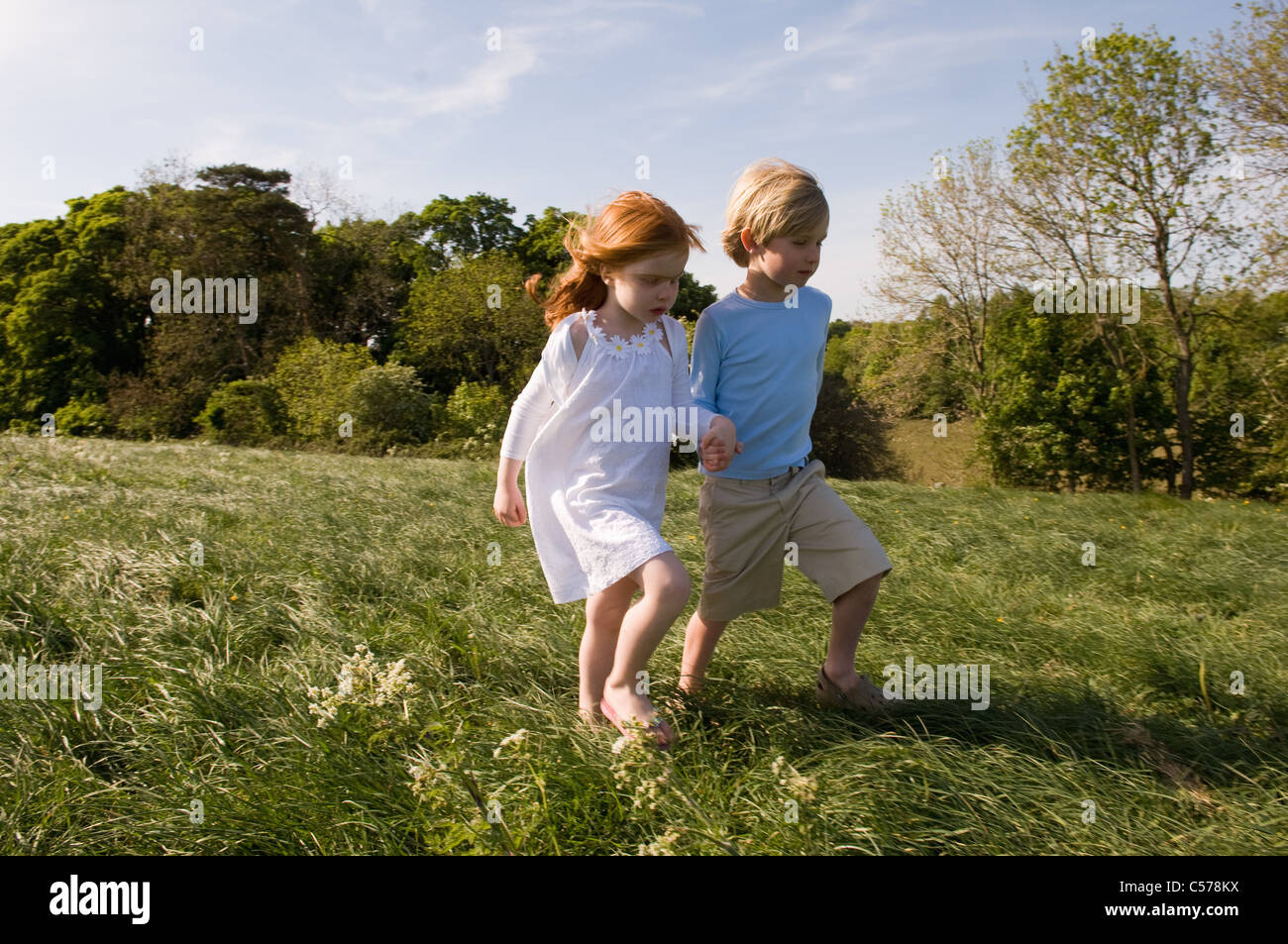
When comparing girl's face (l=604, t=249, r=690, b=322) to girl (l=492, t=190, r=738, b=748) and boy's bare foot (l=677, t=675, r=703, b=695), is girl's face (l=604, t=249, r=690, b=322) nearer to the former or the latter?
girl (l=492, t=190, r=738, b=748)

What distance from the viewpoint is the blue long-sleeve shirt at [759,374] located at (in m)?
2.77

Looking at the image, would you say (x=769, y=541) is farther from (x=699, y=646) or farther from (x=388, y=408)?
(x=388, y=408)

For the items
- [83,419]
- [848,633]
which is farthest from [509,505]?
[83,419]

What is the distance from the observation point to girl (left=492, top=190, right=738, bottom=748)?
8.04 ft

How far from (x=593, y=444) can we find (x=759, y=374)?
61 centimetres

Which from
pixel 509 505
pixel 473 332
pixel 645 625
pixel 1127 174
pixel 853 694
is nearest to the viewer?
pixel 645 625

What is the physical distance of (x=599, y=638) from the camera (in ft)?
8.30

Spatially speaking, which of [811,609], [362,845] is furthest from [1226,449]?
Answer: [362,845]

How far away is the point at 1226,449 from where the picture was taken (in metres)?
15.3

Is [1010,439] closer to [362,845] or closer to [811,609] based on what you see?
[811,609]

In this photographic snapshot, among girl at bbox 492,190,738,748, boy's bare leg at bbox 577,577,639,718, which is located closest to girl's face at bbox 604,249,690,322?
girl at bbox 492,190,738,748

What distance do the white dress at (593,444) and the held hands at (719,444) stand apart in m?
0.07
